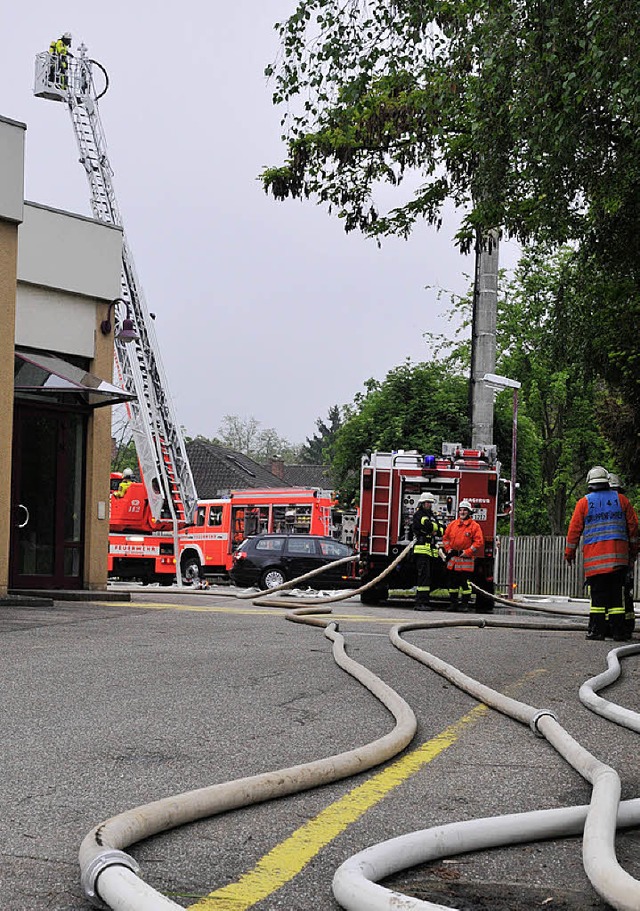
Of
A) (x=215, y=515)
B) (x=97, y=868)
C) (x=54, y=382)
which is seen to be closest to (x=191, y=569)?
(x=215, y=515)

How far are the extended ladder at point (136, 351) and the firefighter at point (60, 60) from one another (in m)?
0.03

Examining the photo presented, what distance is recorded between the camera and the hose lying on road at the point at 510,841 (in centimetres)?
323

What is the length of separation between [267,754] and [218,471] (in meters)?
59.2

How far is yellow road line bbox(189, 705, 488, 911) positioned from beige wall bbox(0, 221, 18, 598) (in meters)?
9.52

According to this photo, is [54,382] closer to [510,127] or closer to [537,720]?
[510,127]

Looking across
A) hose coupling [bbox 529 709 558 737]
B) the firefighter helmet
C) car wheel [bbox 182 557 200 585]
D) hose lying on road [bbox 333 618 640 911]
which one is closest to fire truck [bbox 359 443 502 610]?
the firefighter helmet

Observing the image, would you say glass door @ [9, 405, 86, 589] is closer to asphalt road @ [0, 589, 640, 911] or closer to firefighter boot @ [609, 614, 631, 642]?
asphalt road @ [0, 589, 640, 911]

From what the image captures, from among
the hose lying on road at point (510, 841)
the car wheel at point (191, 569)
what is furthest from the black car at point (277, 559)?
the hose lying on road at point (510, 841)

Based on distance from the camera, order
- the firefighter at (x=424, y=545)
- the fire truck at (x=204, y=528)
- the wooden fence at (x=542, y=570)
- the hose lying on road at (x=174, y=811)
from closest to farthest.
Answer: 1. the hose lying on road at (x=174, y=811)
2. the firefighter at (x=424, y=545)
3. the fire truck at (x=204, y=528)
4. the wooden fence at (x=542, y=570)

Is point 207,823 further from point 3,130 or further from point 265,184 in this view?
point 265,184

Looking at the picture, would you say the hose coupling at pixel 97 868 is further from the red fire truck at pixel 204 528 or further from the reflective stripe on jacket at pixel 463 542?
the red fire truck at pixel 204 528

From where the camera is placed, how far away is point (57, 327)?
57.7 feet

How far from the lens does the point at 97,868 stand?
10.9 feet

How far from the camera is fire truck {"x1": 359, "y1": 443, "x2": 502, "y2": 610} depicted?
21.8 metres
